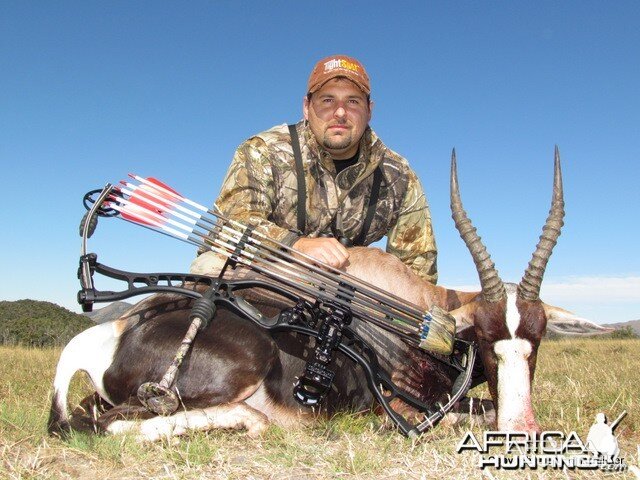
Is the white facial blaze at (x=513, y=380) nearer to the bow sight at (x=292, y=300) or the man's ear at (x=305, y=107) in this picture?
the bow sight at (x=292, y=300)

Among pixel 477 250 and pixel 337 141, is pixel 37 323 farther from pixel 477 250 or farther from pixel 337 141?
pixel 477 250

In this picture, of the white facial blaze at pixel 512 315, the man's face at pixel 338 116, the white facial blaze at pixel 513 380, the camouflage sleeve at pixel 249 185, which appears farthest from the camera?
the man's face at pixel 338 116

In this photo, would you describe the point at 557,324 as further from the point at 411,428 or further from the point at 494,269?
the point at 411,428

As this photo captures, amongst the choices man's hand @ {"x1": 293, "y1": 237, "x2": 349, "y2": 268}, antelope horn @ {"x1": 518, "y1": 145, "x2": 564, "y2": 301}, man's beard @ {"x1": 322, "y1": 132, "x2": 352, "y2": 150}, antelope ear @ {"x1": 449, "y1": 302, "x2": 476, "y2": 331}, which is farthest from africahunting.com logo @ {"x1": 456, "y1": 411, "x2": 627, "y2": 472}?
man's beard @ {"x1": 322, "y1": 132, "x2": 352, "y2": 150}

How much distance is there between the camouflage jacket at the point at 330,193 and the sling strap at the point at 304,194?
3 cm

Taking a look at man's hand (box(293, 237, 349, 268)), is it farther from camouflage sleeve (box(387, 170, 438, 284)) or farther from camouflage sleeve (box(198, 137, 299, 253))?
camouflage sleeve (box(387, 170, 438, 284))

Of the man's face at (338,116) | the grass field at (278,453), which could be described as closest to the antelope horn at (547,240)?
the grass field at (278,453)

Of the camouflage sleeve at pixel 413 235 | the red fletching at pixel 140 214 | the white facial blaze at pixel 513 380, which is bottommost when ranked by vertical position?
the white facial blaze at pixel 513 380

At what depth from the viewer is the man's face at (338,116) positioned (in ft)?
16.4

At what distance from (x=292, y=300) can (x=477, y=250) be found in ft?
3.69

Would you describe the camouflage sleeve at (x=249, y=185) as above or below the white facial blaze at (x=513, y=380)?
above

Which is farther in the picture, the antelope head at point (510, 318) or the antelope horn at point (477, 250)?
the antelope horn at point (477, 250)

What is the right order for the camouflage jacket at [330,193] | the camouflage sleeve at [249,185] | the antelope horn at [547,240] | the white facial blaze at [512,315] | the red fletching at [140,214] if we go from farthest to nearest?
the camouflage jacket at [330,193]
the camouflage sleeve at [249,185]
the red fletching at [140,214]
the antelope horn at [547,240]
the white facial blaze at [512,315]

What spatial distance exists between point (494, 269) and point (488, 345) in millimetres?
447
